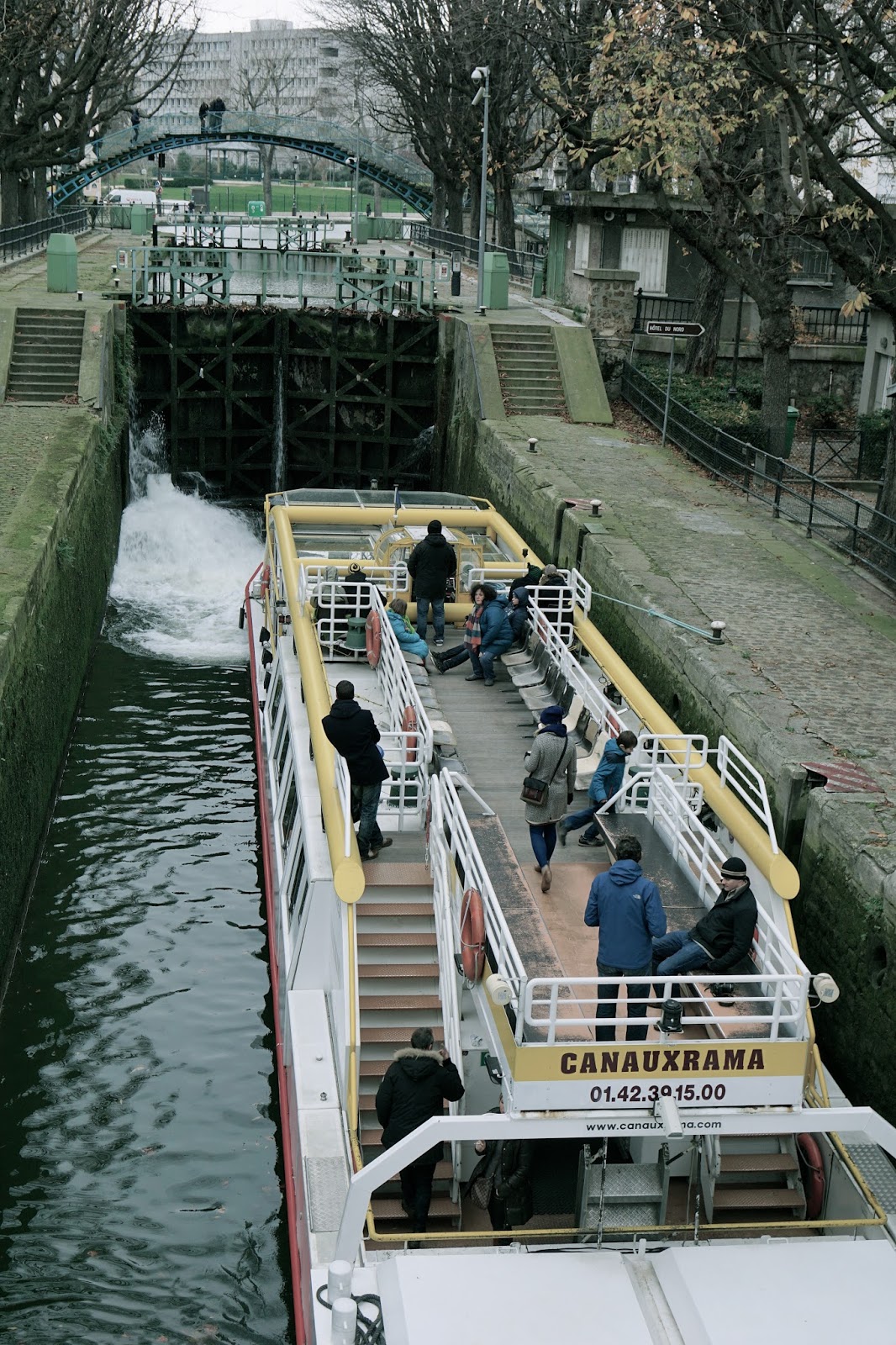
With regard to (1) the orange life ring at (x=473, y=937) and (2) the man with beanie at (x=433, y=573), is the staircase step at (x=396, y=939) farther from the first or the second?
(2) the man with beanie at (x=433, y=573)

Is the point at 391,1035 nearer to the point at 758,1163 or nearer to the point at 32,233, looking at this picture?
the point at 758,1163

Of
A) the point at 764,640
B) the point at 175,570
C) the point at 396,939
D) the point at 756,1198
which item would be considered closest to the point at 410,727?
the point at 396,939

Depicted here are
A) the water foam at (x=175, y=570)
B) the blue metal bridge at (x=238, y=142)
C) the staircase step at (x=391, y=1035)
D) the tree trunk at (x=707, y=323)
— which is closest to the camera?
the staircase step at (x=391, y=1035)

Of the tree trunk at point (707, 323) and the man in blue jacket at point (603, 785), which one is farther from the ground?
the tree trunk at point (707, 323)

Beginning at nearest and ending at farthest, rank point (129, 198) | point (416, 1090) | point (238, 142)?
point (416, 1090) → point (238, 142) → point (129, 198)

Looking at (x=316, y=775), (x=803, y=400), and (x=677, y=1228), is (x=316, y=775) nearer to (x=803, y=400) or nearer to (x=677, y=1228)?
(x=677, y=1228)

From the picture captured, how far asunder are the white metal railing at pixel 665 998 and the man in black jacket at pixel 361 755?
2.58m

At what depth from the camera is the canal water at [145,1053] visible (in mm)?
12211

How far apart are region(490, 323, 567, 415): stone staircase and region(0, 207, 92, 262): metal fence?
18.6m

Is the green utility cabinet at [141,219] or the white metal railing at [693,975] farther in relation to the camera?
the green utility cabinet at [141,219]

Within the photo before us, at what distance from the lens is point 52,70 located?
53375mm

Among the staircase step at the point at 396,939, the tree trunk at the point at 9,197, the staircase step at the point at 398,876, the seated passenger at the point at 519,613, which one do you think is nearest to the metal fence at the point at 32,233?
the tree trunk at the point at 9,197

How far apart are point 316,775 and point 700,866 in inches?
165

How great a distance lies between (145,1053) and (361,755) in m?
4.46
